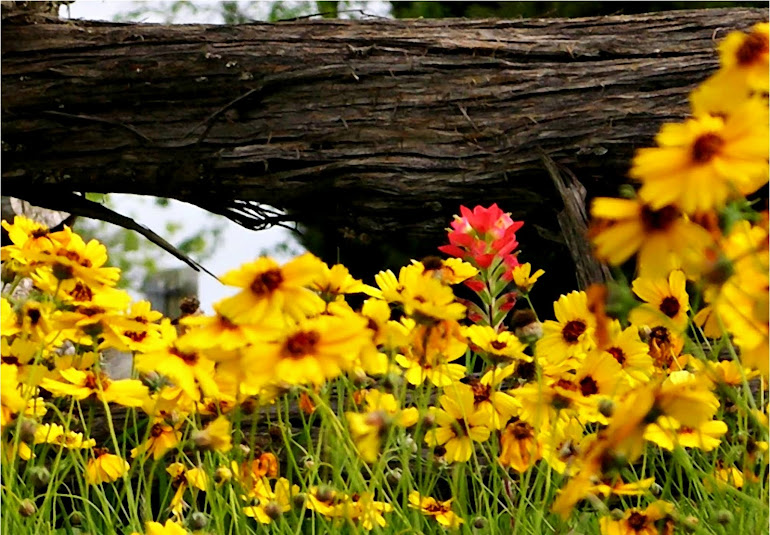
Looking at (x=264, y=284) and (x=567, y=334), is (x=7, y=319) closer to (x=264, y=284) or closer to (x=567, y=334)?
(x=264, y=284)

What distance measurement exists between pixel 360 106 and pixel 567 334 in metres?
1.39

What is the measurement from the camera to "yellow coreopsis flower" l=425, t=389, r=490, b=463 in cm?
94

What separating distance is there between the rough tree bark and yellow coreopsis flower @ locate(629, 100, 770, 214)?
68.0 inches

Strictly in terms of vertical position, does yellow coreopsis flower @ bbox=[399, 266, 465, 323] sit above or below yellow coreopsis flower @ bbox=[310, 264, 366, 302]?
above

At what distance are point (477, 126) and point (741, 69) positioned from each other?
5.63ft

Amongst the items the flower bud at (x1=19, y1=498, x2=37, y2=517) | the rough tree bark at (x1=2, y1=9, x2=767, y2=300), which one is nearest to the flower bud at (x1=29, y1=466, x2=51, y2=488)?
the flower bud at (x1=19, y1=498, x2=37, y2=517)

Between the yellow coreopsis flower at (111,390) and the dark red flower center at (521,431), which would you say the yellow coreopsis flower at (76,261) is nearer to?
the yellow coreopsis flower at (111,390)

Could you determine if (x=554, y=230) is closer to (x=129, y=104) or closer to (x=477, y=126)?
(x=477, y=126)

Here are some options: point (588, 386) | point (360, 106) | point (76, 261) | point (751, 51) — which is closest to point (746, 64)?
point (751, 51)

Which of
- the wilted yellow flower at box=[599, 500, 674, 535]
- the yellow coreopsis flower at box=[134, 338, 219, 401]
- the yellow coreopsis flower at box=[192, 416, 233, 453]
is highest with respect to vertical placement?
the yellow coreopsis flower at box=[134, 338, 219, 401]

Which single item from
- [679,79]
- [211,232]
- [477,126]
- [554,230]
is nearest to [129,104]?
[477,126]

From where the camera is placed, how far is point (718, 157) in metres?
0.51

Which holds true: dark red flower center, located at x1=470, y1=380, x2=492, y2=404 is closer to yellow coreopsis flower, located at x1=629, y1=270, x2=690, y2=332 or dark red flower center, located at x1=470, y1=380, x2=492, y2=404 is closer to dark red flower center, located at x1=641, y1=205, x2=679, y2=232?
yellow coreopsis flower, located at x1=629, y1=270, x2=690, y2=332

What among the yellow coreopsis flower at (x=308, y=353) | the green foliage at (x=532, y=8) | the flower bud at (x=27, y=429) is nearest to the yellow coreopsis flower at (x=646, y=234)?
the yellow coreopsis flower at (x=308, y=353)
